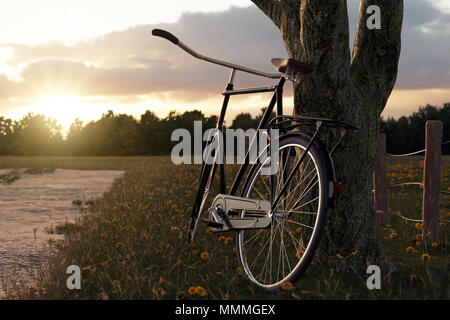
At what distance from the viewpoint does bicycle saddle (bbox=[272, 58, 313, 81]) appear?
3758 mm

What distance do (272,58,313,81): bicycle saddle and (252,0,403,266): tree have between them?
430mm

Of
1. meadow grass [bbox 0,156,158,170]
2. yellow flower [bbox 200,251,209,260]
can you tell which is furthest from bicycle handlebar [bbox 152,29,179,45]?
meadow grass [bbox 0,156,158,170]

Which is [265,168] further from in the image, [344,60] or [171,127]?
[171,127]

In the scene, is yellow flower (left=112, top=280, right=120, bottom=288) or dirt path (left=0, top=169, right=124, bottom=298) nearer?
yellow flower (left=112, top=280, right=120, bottom=288)

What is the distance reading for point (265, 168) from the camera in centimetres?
420

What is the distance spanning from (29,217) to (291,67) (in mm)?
5917

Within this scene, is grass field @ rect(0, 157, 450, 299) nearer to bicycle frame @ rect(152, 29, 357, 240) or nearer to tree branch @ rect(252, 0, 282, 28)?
bicycle frame @ rect(152, 29, 357, 240)

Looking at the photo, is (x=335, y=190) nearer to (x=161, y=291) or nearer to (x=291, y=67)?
(x=291, y=67)

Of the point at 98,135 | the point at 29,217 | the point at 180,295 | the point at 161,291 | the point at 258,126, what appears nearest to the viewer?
the point at 180,295

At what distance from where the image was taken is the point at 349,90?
4.32 metres

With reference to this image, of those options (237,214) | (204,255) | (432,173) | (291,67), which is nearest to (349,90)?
(291,67)
